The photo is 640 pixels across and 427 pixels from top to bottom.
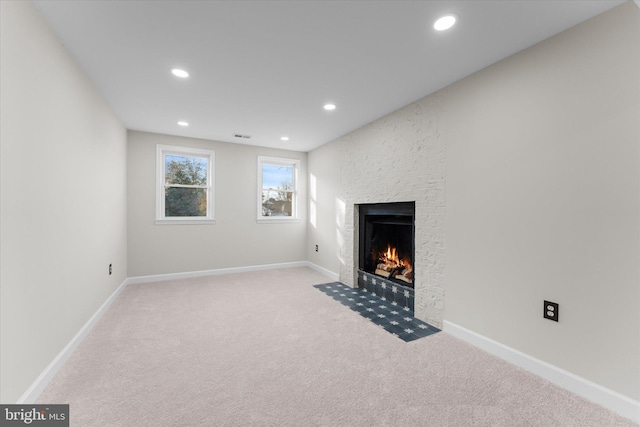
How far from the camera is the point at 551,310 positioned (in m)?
1.88

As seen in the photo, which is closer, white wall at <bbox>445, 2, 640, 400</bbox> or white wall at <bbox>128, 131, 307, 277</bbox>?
white wall at <bbox>445, 2, 640, 400</bbox>

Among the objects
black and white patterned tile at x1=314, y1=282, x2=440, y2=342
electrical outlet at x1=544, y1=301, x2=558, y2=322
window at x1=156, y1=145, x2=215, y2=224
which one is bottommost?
black and white patterned tile at x1=314, y1=282, x2=440, y2=342

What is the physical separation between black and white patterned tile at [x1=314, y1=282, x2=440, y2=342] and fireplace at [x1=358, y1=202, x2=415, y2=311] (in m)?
0.10

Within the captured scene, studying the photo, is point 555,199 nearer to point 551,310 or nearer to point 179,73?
point 551,310

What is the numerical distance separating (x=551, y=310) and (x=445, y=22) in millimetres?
2131

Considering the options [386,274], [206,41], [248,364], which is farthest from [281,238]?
[206,41]

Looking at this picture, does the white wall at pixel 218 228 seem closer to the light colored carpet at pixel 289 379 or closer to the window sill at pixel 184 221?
the window sill at pixel 184 221

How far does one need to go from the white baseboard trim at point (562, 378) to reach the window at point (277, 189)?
386 centimetres

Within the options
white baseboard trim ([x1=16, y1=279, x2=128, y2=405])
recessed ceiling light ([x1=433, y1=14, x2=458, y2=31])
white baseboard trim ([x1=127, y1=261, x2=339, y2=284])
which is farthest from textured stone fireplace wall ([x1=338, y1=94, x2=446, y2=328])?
white baseboard trim ([x1=16, y1=279, x2=128, y2=405])

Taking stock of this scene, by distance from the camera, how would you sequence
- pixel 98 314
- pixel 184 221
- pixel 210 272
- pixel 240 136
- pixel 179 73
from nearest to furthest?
pixel 179 73 → pixel 98 314 → pixel 240 136 → pixel 184 221 → pixel 210 272

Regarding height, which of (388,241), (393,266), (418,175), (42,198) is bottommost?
(393,266)

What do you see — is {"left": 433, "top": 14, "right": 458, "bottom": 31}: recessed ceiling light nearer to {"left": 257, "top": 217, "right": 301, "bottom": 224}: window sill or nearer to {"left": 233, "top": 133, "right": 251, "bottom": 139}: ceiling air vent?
{"left": 233, "top": 133, "right": 251, "bottom": 139}: ceiling air vent

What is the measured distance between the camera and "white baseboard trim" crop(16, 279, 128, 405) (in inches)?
→ 62.5

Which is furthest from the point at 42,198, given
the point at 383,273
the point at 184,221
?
the point at 383,273
